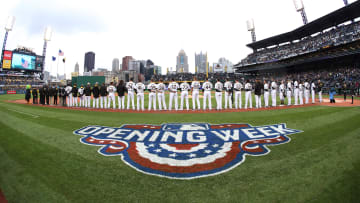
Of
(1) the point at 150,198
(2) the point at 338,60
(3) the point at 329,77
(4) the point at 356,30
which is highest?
(4) the point at 356,30

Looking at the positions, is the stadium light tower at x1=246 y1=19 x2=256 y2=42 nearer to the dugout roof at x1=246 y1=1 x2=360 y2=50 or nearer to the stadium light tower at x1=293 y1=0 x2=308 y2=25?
the dugout roof at x1=246 y1=1 x2=360 y2=50

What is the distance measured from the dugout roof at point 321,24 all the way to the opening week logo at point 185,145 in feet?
119

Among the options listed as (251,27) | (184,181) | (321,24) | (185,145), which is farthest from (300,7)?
(184,181)

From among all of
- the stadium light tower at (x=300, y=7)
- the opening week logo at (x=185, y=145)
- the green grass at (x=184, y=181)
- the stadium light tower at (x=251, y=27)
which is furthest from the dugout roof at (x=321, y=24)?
the green grass at (x=184, y=181)

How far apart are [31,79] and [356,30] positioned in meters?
94.1

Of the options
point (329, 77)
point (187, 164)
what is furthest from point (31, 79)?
point (329, 77)

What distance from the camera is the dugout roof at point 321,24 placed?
26650 millimetres

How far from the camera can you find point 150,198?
6.74 ft

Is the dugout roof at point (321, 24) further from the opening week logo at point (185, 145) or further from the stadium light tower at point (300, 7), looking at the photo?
the opening week logo at point (185, 145)

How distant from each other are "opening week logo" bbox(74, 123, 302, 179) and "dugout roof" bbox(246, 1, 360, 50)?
36.3m

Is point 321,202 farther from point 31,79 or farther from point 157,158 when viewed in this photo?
point 31,79

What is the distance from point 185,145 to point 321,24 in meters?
44.3

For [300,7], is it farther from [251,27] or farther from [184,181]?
[184,181]

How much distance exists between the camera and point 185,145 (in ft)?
13.2
